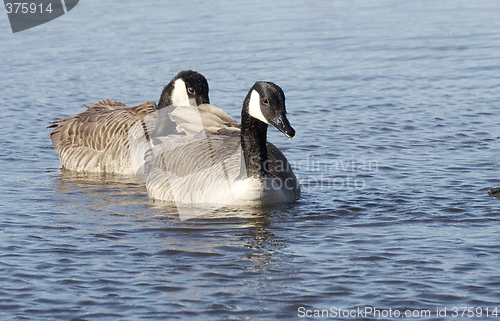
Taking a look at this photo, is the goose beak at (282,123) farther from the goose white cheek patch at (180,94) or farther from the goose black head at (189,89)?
the goose white cheek patch at (180,94)

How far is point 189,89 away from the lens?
468 inches

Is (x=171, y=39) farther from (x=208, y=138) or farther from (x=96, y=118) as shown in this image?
(x=208, y=138)

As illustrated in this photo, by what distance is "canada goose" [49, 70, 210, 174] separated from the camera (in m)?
11.6

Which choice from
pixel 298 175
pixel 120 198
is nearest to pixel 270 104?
pixel 298 175

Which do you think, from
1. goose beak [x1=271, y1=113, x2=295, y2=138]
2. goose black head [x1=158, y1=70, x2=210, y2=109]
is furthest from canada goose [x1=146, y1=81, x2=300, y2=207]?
goose black head [x1=158, y1=70, x2=210, y2=109]

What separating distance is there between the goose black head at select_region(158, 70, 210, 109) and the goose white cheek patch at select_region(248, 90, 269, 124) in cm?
232

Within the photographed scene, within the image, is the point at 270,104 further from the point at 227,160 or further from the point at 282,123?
the point at 227,160

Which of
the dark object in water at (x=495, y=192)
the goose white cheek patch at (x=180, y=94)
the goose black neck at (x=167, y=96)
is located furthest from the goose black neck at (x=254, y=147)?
the goose black neck at (x=167, y=96)

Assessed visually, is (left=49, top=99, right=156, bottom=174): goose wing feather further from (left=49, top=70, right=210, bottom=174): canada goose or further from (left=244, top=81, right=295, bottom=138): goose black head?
(left=244, top=81, right=295, bottom=138): goose black head

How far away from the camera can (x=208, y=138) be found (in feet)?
33.9

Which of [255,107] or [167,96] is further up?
[255,107]

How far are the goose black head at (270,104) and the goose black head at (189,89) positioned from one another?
7.99ft

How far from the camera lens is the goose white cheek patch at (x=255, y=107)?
9438 millimetres

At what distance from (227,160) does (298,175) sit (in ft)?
5.23
